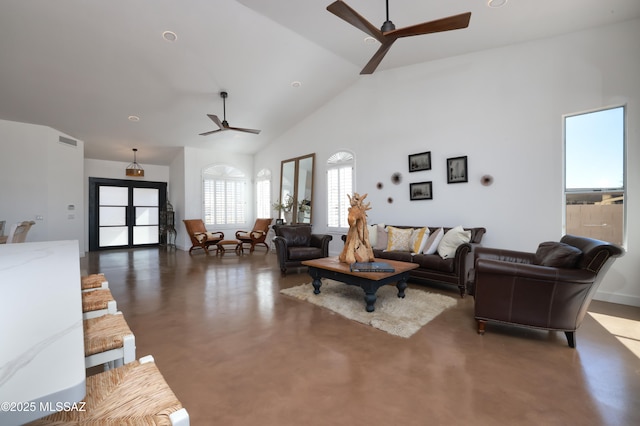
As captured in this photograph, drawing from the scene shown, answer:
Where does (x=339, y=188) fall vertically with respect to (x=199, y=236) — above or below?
above

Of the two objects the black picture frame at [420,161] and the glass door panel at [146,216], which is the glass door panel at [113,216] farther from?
the black picture frame at [420,161]

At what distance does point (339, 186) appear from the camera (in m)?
6.72

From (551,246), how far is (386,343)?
187 centimetres

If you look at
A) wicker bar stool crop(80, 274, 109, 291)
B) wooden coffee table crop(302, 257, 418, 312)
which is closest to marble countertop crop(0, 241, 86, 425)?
→ wicker bar stool crop(80, 274, 109, 291)

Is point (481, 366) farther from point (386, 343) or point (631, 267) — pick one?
point (631, 267)

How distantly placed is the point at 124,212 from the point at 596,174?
11.3 m

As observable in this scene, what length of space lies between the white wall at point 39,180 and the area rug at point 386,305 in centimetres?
608

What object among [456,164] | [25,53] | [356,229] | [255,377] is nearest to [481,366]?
[255,377]

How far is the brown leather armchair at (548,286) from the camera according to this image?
7.84 feet

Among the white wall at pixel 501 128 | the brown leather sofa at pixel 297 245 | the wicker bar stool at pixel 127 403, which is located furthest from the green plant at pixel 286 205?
the wicker bar stool at pixel 127 403

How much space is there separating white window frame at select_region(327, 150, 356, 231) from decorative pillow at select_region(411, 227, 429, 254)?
1.87 meters

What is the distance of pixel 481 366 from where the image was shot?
2.21 meters

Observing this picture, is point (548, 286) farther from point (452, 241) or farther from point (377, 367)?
point (452, 241)

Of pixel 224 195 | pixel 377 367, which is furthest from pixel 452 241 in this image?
pixel 224 195
